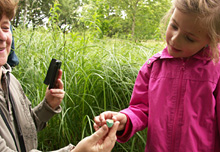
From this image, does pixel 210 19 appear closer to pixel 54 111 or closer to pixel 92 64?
pixel 54 111

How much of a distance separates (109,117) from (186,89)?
0.48m

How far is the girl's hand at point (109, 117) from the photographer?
41.9 inches

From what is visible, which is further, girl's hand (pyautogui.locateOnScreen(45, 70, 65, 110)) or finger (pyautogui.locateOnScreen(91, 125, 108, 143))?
girl's hand (pyautogui.locateOnScreen(45, 70, 65, 110))

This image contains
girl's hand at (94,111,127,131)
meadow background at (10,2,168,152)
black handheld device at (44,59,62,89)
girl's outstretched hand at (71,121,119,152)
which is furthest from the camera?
meadow background at (10,2,168,152)

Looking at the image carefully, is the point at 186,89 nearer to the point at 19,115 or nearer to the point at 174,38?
the point at 174,38

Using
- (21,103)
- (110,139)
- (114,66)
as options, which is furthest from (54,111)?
(114,66)

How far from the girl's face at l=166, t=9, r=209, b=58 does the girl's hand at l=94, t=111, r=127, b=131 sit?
1.58 feet

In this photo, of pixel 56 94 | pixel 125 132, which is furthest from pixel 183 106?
pixel 56 94

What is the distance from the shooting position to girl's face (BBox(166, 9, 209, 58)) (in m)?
1.03

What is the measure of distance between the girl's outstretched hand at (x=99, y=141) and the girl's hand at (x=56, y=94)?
425mm

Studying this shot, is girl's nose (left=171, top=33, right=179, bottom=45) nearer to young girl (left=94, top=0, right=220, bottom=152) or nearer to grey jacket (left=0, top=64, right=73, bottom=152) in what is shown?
young girl (left=94, top=0, right=220, bottom=152)

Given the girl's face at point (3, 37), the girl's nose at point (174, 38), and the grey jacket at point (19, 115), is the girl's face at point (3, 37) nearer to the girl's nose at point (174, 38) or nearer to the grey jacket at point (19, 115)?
the grey jacket at point (19, 115)

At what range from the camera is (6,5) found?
1.01m

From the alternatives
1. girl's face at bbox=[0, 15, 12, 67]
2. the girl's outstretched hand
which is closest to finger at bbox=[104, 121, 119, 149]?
the girl's outstretched hand
